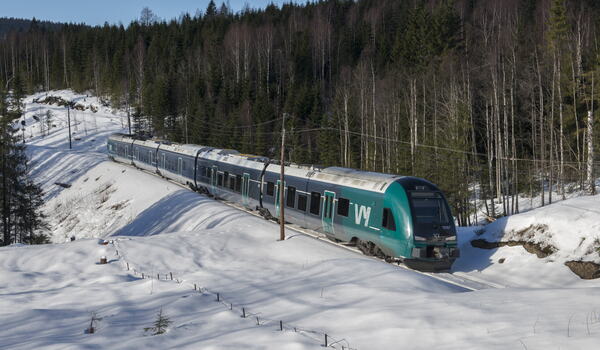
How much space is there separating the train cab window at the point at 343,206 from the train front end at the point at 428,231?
2.88 metres

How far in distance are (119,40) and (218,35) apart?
1270 inches

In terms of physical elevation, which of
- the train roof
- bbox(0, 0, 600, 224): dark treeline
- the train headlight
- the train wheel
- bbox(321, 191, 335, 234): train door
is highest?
bbox(0, 0, 600, 224): dark treeline

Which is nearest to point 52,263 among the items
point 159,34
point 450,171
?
point 450,171

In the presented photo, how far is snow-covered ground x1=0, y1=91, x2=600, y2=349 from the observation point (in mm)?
8711

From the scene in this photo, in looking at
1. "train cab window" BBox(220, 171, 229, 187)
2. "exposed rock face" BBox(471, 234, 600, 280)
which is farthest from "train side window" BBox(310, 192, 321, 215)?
"train cab window" BBox(220, 171, 229, 187)

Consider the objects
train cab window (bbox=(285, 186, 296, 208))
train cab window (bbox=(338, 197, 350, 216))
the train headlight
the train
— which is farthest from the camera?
train cab window (bbox=(285, 186, 296, 208))

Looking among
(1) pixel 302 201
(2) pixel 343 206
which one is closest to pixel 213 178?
(1) pixel 302 201

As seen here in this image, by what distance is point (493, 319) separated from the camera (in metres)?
8.95

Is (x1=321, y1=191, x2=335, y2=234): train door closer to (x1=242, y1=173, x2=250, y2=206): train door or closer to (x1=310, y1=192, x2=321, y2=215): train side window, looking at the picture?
(x1=310, y1=192, x2=321, y2=215): train side window

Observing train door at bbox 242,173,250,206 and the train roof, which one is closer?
the train roof

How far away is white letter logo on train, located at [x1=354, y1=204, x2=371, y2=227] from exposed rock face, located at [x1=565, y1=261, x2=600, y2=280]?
6.32 m

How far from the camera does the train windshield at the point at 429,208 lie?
1677 centimetres

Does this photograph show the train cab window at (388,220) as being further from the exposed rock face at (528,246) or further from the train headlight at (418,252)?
the exposed rock face at (528,246)

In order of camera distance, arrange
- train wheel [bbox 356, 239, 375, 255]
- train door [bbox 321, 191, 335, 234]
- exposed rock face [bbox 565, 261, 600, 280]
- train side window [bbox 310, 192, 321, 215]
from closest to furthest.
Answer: exposed rock face [bbox 565, 261, 600, 280], train wheel [bbox 356, 239, 375, 255], train door [bbox 321, 191, 335, 234], train side window [bbox 310, 192, 321, 215]
